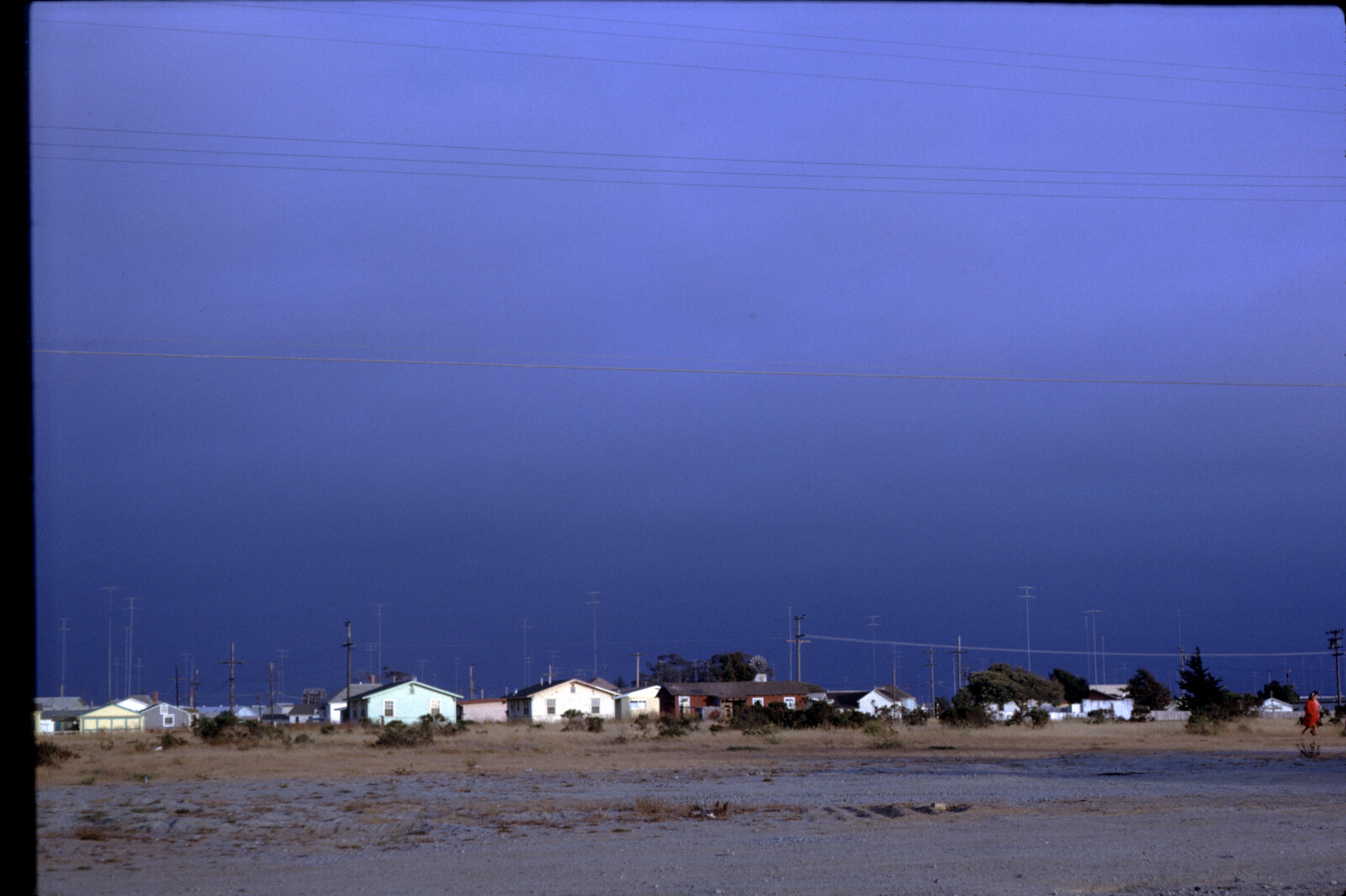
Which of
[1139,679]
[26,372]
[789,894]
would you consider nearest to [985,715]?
[789,894]

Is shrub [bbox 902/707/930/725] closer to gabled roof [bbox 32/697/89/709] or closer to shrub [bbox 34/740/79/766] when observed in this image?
shrub [bbox 34/740/79/766]

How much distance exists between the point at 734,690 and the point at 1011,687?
2913 cm

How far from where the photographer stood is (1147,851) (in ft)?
38.4

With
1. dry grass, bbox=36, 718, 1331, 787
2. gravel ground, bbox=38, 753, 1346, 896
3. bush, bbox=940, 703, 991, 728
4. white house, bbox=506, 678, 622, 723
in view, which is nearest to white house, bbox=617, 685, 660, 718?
white house, bbox=506, 678, 622, 723

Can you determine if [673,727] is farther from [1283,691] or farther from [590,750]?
[1283,691]

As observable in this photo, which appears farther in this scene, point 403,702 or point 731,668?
point 731,668

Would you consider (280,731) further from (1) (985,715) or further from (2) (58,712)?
(2) (58,712)

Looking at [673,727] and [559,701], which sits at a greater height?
[673,727]

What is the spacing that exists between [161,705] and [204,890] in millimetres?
92757

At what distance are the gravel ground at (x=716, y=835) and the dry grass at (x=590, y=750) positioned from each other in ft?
16.6

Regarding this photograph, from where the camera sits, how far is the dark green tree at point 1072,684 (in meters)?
109

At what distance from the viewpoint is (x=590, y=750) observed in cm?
3625

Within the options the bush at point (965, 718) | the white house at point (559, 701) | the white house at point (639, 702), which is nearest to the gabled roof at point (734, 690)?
the white house at point (639, 702)

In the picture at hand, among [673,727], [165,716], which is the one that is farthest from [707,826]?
[165,716]
